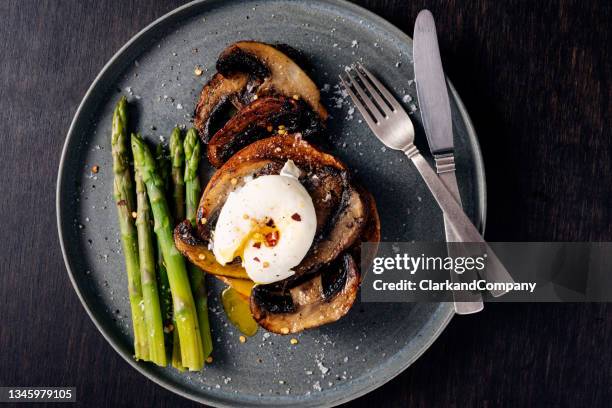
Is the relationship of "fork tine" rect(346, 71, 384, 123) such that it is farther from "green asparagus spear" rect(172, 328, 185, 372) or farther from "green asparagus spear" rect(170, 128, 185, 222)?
"green asparagus spear" rect(172, 328, 185, 372)

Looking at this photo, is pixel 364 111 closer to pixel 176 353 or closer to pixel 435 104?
pixel 435 104

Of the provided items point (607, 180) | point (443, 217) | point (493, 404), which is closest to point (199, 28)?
point (443, 217)

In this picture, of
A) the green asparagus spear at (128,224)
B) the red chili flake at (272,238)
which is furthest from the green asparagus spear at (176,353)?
the red chili flake at (272,238)

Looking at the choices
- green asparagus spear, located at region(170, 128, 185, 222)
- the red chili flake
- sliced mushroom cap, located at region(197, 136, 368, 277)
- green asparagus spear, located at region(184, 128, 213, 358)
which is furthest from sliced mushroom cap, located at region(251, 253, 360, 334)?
green asparagus spear, located at region(170, 128, 185, 222)

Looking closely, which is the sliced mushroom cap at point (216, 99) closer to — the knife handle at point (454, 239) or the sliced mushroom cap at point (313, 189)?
the sliced mushroom cap at point (313, 189)

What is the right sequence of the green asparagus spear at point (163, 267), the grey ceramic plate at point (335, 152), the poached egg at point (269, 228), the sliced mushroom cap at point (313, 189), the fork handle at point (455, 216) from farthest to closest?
the green asparagus spear at point (163, 267) → the grey ceramic plate at point (335, 152) → the fork handle at point (455, 216) → the sliced mushroom cap at point (313, 189) → the poached egg at point (269, 228)

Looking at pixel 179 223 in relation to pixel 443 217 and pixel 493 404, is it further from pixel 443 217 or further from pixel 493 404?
pixel 493 404
